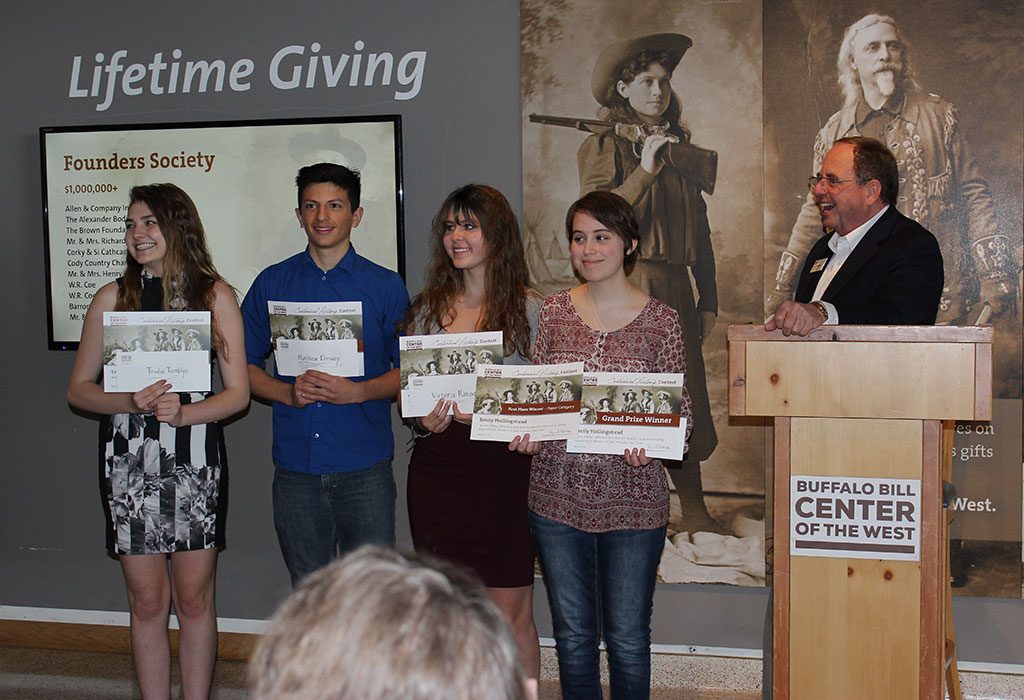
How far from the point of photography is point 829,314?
7.95 feet

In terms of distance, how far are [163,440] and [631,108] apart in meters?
2.04

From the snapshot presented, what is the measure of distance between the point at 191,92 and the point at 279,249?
0.76m

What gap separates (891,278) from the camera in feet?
8.67

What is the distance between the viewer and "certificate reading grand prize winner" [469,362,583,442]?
9.14 feet

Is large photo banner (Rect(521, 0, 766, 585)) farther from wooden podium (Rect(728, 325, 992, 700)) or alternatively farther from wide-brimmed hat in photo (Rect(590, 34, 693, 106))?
wooden podium (Rect(728, 325, 992, 700))

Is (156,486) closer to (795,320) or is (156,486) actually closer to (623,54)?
(795,320)

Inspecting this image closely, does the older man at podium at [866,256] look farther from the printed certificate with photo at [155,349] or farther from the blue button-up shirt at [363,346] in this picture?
the printed certificate with photo at [155,349]

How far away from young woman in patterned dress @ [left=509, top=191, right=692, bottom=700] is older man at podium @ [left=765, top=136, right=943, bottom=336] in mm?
418

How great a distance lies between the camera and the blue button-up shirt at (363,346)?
3260 millimetres

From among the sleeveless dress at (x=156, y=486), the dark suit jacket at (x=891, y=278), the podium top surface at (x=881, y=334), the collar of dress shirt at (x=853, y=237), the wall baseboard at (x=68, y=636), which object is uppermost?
the collar of dress shirt at (x=853, y=237)

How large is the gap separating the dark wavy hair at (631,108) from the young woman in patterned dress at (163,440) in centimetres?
159

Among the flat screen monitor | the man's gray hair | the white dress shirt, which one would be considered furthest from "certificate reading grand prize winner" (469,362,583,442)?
the man's gray hair

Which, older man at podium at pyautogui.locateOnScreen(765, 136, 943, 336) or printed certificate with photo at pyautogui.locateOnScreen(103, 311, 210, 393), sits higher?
older man at podium at pyautogui.locateOnScreen(765, 136, 943, 336)

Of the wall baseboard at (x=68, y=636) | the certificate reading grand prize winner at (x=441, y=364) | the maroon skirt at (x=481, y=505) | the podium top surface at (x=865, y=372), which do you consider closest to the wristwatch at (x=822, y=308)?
the podium top surface at (x=865, y=372)
